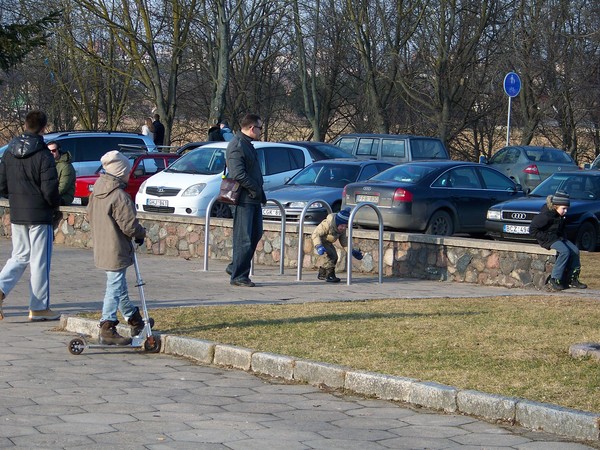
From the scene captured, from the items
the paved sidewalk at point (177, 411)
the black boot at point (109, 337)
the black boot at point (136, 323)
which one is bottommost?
the paved sidewalk at point (177, 411)

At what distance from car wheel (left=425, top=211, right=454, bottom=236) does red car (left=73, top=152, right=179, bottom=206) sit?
777 centimetres

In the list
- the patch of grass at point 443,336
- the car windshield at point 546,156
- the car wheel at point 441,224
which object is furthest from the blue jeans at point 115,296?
the car windshield at point 546,156

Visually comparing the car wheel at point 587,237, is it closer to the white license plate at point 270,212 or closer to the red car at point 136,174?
the white license plate at point 270,212

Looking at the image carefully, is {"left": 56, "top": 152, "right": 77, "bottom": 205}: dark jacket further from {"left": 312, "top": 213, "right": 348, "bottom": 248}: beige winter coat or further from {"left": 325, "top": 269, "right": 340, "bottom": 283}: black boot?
{"left": 325, "top": 269, "right": 340, "bottom": 283}: black boot

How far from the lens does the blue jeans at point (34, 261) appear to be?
10516 millimetres

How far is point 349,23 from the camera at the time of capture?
135 feet

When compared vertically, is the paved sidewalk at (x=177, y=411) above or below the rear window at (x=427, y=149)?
below

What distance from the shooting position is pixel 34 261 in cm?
1053

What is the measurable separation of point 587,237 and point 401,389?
465 inches

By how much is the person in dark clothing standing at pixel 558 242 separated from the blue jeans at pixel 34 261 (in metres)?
6.50

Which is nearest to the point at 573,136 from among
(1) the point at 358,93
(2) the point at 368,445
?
(1) the point at 358,93

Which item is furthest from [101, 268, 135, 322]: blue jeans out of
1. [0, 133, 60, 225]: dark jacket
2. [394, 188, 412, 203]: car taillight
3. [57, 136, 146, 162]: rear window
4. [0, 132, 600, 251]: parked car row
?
[57, 136, 146, 162]: rear window

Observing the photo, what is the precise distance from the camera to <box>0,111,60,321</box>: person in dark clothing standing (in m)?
10.5

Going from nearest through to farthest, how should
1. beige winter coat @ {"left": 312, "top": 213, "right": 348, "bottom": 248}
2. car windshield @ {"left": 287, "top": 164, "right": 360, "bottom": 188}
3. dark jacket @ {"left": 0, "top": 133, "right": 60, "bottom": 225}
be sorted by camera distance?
1. dark jacket @ {"left": 0, "top": 133, "right": 60, "bottom": 225}
2. beige winter coat @ {"left": 312, "top": 213, "right": 348, "bottom": 248}
3. car windshield @ {"left": 287, "top": 164, "right": 360, "bottom": 188}
